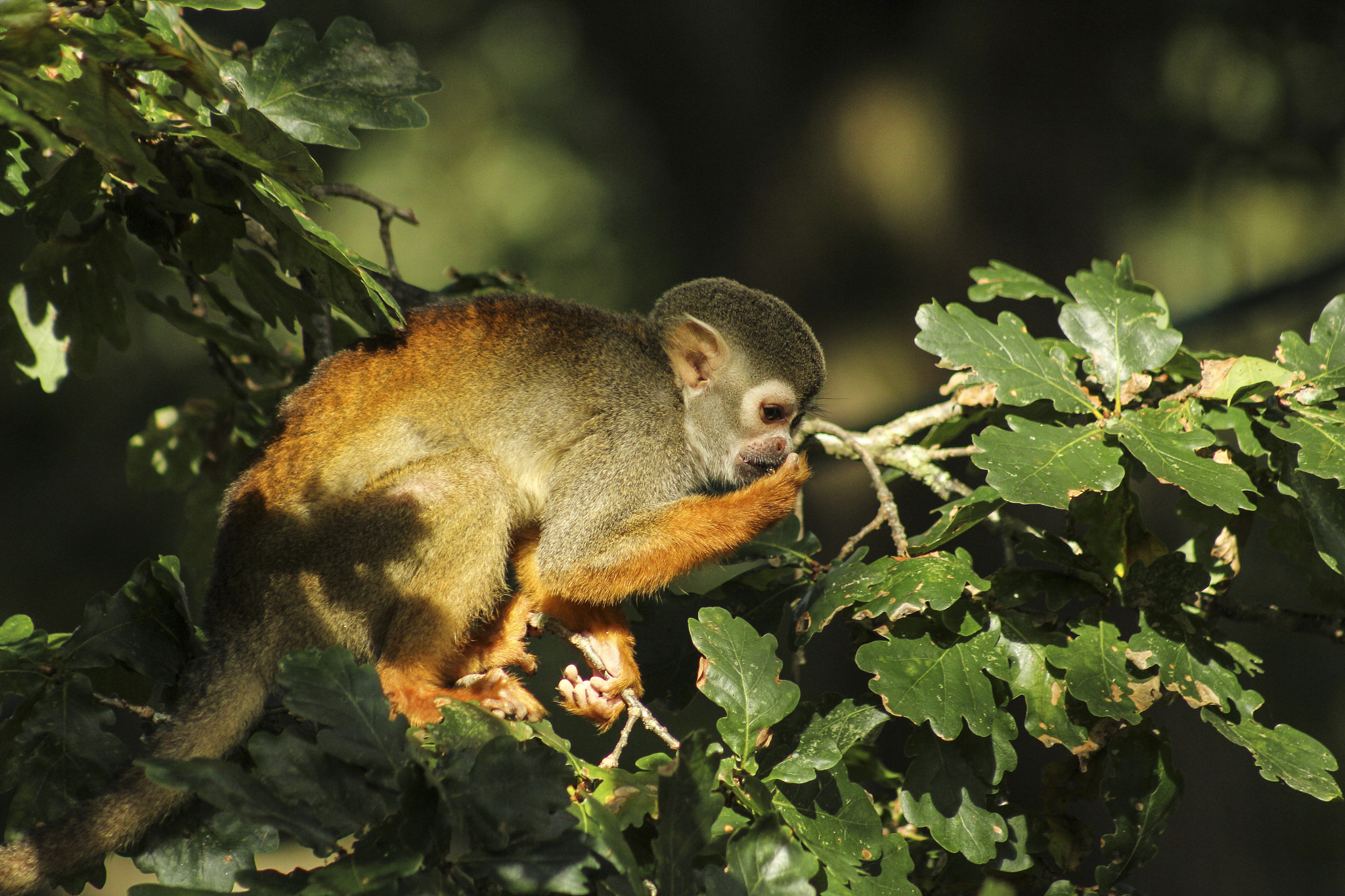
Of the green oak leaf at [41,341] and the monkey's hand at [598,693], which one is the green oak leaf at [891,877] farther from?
the green oak leaf at [41,341]

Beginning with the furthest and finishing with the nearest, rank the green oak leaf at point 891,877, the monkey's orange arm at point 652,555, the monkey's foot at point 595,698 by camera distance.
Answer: the monkey's orange arm at point 652,555
the monkey's foot at point 595,698
the green oak leaf at point 891,877

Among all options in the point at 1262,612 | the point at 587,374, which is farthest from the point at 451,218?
the point at 1262,612

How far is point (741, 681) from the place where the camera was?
5.28 feet

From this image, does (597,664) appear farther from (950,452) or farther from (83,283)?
(83,283)

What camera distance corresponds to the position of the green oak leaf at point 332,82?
6.10 feet

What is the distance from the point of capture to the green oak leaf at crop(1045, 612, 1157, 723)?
1663mm

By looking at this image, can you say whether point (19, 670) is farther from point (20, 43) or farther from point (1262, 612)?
point (1262, 612)

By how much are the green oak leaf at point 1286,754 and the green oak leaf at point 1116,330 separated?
0.68m

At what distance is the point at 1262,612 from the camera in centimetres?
205

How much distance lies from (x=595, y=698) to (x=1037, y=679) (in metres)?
0.93

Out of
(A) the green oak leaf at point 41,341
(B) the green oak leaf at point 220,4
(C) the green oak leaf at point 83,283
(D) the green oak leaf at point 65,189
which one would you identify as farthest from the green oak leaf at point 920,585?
A: (A) the green oak leaf at point 41,341

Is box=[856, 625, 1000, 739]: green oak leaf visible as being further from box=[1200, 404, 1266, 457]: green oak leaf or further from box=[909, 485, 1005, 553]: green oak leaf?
box=[1200, 404, 1266, 457]: green oak leaf

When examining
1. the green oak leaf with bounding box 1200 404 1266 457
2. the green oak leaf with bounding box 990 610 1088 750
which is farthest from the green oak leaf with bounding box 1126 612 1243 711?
the green oak leaf with bounding box 1200 404 1266 457

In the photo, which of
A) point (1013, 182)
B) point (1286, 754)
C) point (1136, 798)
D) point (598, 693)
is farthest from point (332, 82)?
point (1013, 182)
